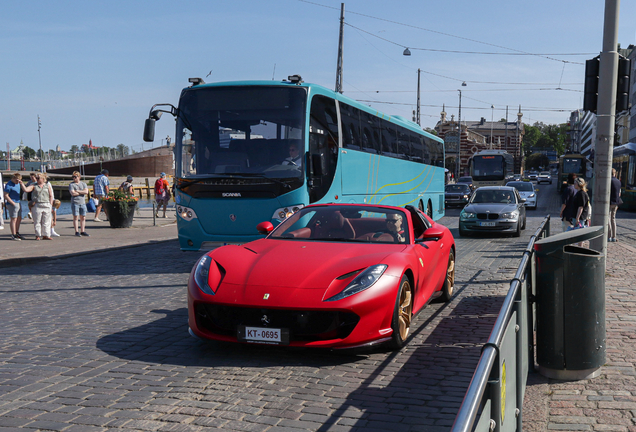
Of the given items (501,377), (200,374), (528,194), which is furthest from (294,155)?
(528,194)

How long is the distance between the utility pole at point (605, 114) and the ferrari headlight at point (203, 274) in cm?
558

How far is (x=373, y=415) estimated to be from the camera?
4180mm

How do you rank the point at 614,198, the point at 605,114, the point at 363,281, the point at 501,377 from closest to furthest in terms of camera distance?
the point at 501,377
the point at 363,281
the point at 605,114
the point at 614,198

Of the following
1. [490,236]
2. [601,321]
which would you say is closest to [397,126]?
[490,236]

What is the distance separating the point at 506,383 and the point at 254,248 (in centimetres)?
371

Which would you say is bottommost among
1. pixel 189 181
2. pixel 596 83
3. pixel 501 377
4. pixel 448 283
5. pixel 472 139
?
pixel 448 283

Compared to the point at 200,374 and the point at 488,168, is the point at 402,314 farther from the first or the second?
the point at 488,168

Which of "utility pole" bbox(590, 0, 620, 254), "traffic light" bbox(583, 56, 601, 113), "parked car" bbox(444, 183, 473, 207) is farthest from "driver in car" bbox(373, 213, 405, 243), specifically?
"parked car" bbox(444, 183, 473, 207)

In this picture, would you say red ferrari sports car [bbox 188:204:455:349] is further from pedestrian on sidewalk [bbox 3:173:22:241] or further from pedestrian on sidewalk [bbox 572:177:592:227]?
pedestrian on sidewalk [bbox 3:173:22:241]

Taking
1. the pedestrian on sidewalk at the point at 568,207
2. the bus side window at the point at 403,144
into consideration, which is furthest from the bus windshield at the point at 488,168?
the pedestrian on sidewalk at the point at 568,207

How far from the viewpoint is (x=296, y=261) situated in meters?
5.83

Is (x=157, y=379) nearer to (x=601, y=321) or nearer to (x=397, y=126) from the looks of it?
(x=601, y=321)

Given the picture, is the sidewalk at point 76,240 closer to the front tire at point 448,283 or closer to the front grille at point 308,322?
the front tire at point 448,283

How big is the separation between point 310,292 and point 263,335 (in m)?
0.53
